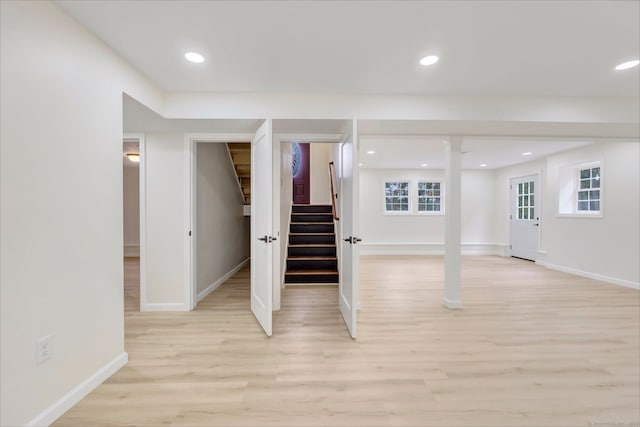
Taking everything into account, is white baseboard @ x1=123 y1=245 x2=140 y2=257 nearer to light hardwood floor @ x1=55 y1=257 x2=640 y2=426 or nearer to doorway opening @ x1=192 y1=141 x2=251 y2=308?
doorway opening @ x1=192 y1=141 x2=251 y2=308

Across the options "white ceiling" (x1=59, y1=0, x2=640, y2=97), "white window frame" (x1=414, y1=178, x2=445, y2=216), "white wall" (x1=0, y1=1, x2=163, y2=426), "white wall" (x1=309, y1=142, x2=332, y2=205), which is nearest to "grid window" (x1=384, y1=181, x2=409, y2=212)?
"white window frame" (x1=414, y1=178, x2=445, y2=216)

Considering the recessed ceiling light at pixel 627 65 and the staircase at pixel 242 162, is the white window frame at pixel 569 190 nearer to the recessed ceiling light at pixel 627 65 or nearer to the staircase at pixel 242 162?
the recessed ceiling light at pixel 627 65

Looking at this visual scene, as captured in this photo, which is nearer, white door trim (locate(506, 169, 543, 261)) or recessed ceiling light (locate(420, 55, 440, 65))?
recessed ceiling light (locate(420, 55, 440, 65))

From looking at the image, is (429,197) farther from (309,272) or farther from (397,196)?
(309,272)

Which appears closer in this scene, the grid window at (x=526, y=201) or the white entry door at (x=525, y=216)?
the white entry door at (x=525, y=216)

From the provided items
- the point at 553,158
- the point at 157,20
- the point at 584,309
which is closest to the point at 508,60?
the point at 157,20

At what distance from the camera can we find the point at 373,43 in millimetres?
2037

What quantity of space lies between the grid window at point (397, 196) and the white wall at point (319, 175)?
5.26ft

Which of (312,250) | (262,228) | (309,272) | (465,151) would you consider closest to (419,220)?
(465,151)

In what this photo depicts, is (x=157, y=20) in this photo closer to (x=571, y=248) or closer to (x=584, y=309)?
(x=584, y=309)

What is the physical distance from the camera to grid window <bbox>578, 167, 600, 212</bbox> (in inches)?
200

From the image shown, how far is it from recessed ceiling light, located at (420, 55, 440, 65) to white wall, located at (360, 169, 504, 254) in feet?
17.9

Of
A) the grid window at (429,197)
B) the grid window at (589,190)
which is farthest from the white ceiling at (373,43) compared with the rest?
the grid window at (429,197)

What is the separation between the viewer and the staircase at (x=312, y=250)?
15.3 ft
